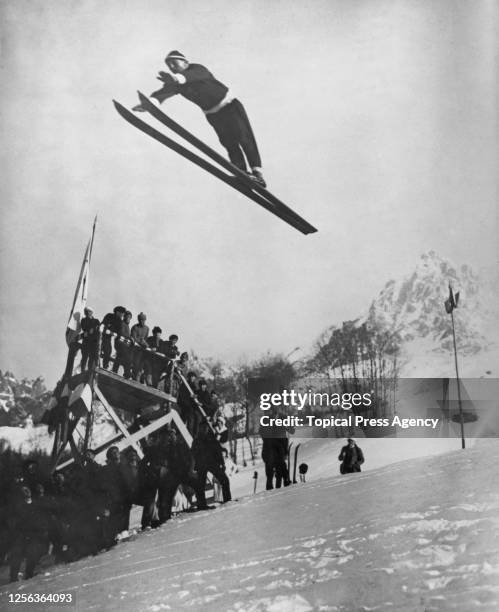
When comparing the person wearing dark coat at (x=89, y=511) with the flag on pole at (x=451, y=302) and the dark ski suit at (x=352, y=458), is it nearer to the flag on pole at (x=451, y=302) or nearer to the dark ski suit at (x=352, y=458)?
the dark ski suit at (x=352, y=458)

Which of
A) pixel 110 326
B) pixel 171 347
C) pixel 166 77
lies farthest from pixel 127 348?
pixel 166 77

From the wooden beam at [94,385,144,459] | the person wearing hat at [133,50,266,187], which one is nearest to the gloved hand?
the person wearing hat at [133,50,266,187]

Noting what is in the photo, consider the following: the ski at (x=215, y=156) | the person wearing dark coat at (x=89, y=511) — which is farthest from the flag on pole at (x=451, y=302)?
the person wearing dark coat at (x=89, y=511)

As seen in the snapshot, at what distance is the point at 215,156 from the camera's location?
16.7 feet

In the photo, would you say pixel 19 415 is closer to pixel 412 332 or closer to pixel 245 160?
pixel 245 160

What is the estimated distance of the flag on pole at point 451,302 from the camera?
4750 mm

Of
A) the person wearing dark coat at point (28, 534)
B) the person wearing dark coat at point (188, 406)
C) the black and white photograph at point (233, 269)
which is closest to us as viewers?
the person wearing dark coat at point (28, 534)

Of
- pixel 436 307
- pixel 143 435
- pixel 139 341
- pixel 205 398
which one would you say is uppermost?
pixel 436 307

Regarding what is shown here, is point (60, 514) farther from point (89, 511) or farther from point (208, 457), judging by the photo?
point (208, 457)

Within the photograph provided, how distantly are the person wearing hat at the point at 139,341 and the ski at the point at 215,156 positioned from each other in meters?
1.27

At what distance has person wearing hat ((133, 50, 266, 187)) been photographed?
16.7ft

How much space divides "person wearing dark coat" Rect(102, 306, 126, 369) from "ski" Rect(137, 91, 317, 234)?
4.31 ft

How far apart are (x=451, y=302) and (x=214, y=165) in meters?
2.00

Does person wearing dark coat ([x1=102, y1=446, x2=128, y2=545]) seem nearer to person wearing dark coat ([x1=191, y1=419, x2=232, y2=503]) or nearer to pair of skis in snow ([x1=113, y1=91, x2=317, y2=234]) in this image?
person wearing dark coat ([x1=191, y1=419, x2=232, y2=503])
